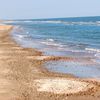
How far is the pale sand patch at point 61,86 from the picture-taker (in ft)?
40.3

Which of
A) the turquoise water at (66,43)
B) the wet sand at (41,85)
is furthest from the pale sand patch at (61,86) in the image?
the turquoise water at (66,43)

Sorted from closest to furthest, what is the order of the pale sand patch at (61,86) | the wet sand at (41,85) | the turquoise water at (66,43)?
the wet sand at (41,85) → the pale sand patch at (61,86) → the turquoise water at (66,43)

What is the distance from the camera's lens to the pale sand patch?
12297 millimetres

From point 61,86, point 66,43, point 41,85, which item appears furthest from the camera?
point 66,43

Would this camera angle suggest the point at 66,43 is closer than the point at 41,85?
No

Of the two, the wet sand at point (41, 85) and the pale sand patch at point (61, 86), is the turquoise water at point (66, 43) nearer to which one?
the wet sand at point (41, 85)

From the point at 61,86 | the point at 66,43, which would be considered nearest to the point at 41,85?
the point at 61,86

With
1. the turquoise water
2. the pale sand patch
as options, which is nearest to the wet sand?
the pale sand patch

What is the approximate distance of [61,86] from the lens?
1290cm

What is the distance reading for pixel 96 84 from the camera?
1324 centimetres

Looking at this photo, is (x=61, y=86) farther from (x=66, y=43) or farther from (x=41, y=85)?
(x=66, y=43)

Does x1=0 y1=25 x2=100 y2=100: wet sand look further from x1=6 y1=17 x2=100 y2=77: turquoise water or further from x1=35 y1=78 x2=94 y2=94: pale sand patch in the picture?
x1=6 y1=17 x2=100 y2=77: turquoise water

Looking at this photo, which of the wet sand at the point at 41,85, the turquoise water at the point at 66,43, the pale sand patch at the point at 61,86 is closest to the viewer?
the wet sand at the point at 41,85

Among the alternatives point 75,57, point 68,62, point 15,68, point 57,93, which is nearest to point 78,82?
point 57,93
